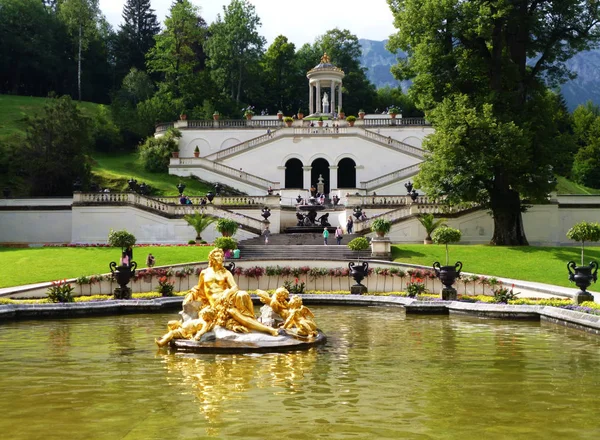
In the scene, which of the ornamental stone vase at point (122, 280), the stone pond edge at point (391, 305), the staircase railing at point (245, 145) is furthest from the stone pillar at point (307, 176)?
the stone pond edge at point (391, 305)

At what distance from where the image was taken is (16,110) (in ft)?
229

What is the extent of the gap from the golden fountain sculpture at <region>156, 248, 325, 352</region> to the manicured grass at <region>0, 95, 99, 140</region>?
48950 millimetres

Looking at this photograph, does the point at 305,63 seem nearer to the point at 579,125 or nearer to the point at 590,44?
the point at 579,125

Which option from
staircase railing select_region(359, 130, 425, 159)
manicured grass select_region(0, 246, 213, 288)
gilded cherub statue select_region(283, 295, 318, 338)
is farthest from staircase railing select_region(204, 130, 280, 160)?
gilded cherub statue select_region(283, 295, 318, 338)

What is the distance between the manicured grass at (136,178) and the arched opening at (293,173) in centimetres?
826

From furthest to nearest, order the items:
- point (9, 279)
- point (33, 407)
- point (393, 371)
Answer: point (9, 279)
point (393, 371)
point (33, 407)

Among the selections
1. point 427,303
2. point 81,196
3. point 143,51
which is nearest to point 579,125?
point 143,51

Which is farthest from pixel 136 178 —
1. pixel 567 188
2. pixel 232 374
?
pixel 232 374

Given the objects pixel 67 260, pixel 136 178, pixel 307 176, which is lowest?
pixel 67 260

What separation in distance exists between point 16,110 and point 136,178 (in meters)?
24.0

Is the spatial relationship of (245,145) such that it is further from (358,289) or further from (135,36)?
(135,36)

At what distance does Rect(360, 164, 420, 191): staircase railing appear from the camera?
52500mm

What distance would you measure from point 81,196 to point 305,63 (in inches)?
1953

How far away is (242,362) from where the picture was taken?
13.1m
